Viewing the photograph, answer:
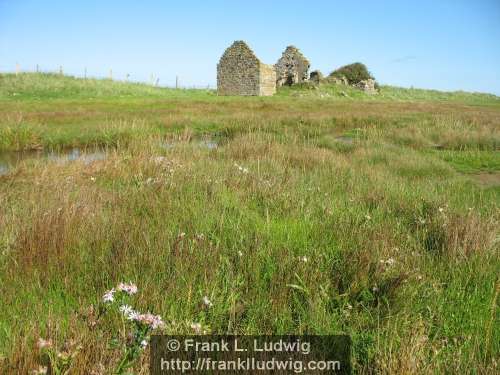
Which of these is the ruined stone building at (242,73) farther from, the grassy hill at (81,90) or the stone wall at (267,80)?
the grassy hill at (81,90)

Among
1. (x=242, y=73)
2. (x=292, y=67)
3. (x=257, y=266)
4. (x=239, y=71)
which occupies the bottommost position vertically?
(x=257, y=266)

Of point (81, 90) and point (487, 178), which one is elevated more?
point (81, 90)

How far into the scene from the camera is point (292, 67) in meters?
48.0

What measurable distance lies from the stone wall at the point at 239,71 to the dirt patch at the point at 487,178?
103 feet

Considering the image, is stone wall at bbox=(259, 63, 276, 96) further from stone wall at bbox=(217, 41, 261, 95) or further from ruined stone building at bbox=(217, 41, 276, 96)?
stone wall at bbox=(217, 41, 261, 95)

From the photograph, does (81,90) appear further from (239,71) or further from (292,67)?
(292,67)

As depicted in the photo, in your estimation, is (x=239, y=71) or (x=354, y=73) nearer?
(x=239, y=71)

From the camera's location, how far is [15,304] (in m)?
2.43

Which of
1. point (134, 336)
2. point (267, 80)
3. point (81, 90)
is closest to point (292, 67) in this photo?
point (267, 80)

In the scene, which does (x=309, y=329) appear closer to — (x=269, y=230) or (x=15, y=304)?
(x=269, y=230)

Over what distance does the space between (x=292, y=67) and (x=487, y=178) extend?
4194 cm

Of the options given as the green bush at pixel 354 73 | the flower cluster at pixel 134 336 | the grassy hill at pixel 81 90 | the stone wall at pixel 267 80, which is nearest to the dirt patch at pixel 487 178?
the flower cluster at pixel 134 336

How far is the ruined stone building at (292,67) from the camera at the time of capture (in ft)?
Answer: 155

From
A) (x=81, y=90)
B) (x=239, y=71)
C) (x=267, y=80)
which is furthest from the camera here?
(x=267, y=80)
